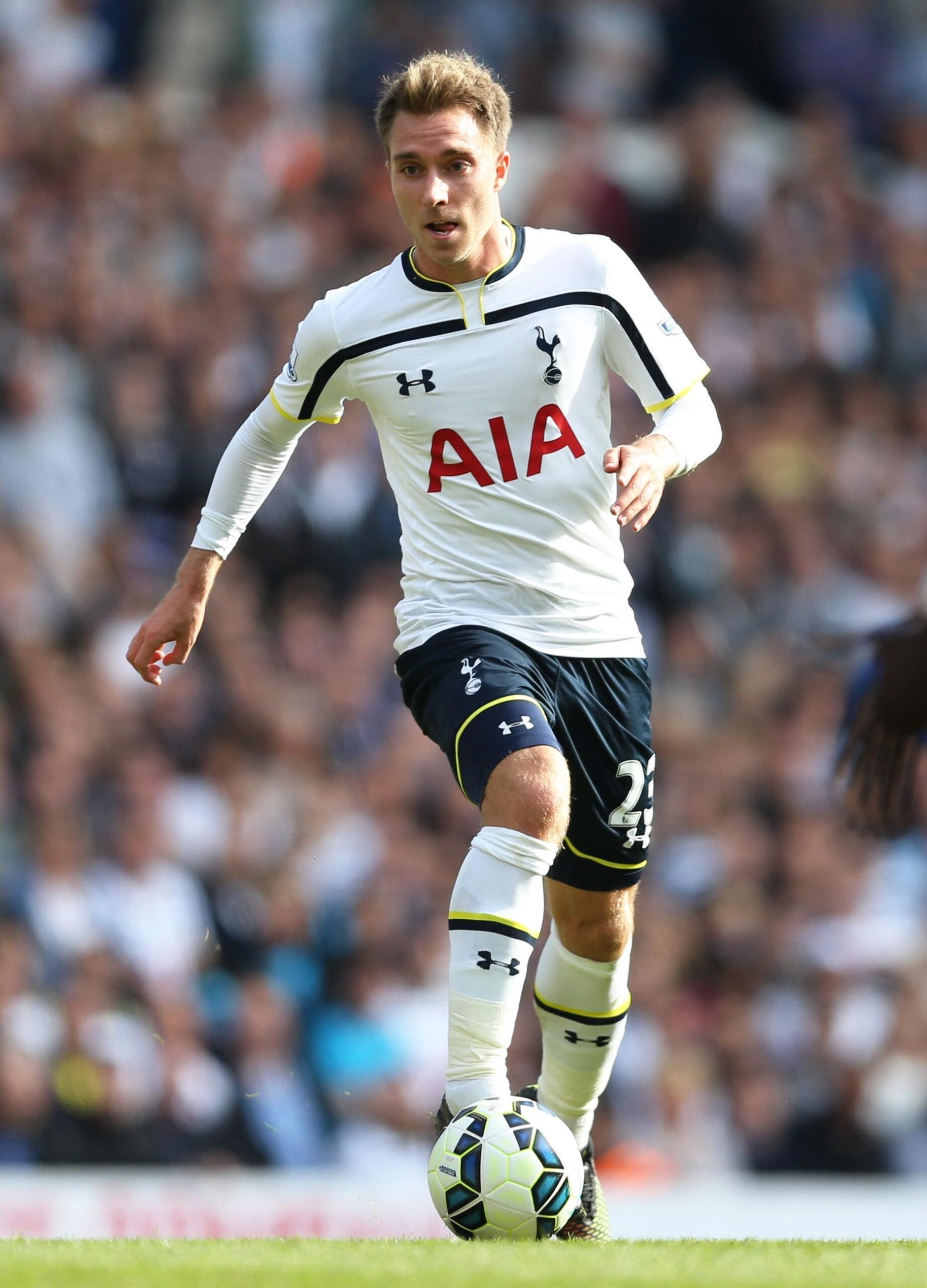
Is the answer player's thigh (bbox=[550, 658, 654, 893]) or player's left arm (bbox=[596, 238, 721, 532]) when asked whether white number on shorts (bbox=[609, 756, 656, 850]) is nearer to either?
player's thigh (bbox=[550, 658, 654, 893])

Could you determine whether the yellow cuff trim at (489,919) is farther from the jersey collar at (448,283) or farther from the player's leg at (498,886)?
the jersey collar at (448,283)

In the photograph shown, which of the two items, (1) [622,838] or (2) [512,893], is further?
(1) [622,838]

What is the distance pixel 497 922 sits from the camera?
177 inches

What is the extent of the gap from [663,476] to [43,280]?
8.24m

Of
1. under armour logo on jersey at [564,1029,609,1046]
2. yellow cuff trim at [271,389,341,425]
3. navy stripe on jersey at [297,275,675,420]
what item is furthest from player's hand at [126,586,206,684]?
under armour logo on jersey at [564,1029,609,1046]

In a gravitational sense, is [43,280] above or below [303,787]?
above

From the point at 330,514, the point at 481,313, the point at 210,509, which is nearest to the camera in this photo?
the point at 481,313

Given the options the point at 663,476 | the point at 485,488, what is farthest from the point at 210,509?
the point at 663,476

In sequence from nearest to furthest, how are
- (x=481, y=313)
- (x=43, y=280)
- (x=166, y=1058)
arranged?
1. (x=481, y=313)
2. (x=166, y=1058)
3. (x=43, y=280)

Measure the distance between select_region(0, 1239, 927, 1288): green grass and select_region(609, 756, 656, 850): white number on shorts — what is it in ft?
3.98

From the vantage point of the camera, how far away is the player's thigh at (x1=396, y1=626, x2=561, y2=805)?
462 centimetres

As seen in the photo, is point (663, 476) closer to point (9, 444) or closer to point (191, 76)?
point (9, 444)

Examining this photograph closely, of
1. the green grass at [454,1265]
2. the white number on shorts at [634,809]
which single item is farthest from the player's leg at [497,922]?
the white number on shorts at [634,809]

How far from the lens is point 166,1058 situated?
902 centimetres
